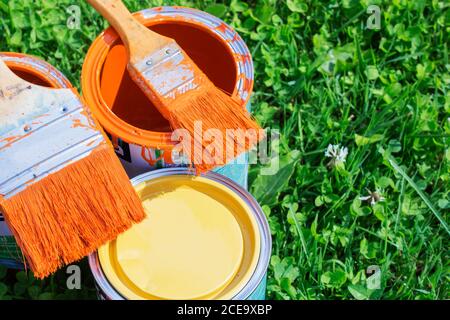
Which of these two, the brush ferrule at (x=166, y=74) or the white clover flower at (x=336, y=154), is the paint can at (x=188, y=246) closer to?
the brush ferrule at (x=166, y=74)

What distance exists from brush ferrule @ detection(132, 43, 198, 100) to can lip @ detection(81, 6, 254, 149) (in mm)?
123

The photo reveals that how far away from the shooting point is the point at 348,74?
272cm

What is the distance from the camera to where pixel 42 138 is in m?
1.84

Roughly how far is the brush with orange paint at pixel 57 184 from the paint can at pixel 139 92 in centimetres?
12

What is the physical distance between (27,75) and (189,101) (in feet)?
1.90

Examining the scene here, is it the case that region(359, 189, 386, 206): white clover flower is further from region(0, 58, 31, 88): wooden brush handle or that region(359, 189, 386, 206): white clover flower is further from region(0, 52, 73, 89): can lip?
region(0, 58, 31, 88): wooden brush handle

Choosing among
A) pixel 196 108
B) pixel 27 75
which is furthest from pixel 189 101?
pixel 27 75

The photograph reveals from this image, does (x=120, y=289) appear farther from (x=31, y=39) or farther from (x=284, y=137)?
(x=31, y=39)

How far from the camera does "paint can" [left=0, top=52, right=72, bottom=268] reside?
210 centimetres

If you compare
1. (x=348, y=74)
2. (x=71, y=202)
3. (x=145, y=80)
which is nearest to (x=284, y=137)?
(x=348, y=74)

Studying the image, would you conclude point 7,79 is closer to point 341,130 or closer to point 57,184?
point 57,184

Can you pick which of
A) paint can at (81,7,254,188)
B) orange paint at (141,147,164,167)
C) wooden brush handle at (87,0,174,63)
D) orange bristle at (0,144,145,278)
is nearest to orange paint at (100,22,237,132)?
paint can at (81,7,254,188)

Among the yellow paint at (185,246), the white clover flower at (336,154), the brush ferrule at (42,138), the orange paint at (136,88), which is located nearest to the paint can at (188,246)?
the yellow paint at (185,246)
